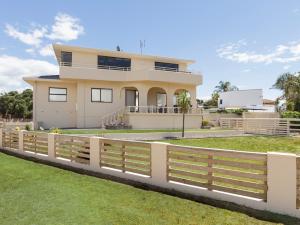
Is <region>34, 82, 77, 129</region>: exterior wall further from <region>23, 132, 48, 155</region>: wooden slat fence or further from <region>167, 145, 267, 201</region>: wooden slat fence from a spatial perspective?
<region>167, 145, 267, 201</region>: wooden slat fence

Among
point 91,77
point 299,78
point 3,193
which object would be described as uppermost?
point 299,78

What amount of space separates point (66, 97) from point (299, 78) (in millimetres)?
38672

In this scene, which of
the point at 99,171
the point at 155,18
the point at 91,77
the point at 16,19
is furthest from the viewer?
the point at 91,77

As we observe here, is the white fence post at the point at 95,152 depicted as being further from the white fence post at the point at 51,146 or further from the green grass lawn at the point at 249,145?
the green grass lawn at the point at 249,145

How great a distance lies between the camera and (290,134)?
23.9 metres

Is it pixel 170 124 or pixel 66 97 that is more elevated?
pixel 66 97

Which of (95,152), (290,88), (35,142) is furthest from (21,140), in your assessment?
(290,88)

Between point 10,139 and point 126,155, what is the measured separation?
883 centimetres

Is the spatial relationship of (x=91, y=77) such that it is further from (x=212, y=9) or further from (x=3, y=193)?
(x=3, y=193)

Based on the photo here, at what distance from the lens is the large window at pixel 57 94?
23641mm

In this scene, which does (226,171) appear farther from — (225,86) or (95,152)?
(225,86)

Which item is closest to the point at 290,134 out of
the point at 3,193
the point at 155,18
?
the point at 155,18

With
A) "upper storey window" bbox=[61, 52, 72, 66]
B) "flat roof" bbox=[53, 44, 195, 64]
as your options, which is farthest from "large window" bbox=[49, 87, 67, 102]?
"flat roof" bbox=[53, 44, 195, 64]

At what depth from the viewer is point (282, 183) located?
4980 mm
